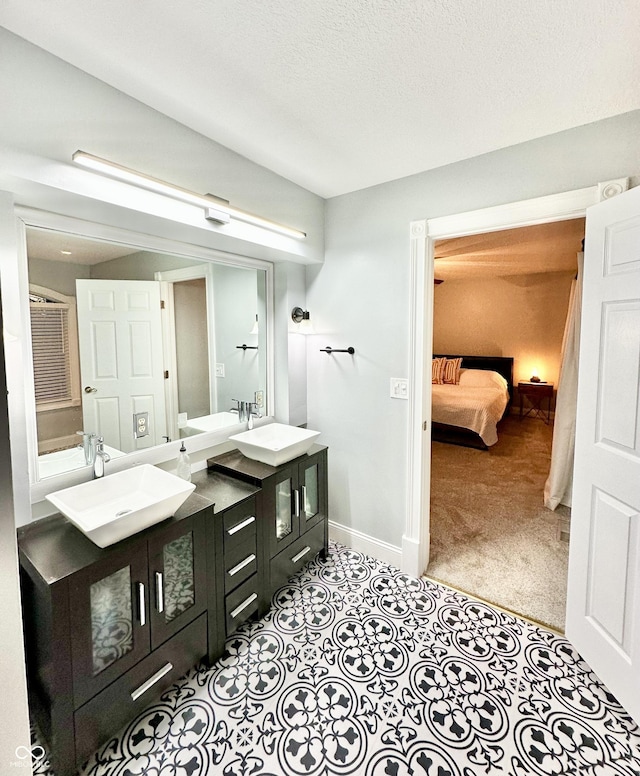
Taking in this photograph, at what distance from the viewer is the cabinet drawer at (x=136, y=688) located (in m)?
1.28

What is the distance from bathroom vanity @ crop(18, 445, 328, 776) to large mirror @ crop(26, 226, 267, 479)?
398mm

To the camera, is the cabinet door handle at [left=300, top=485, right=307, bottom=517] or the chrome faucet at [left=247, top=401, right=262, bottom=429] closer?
the cabinet door handle at [left=300, top=485, right=307, bottom=517]

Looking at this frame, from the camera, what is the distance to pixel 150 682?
146cm

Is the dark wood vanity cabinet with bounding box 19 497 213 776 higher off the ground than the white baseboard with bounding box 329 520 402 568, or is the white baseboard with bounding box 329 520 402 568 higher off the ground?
the dark wood vanity cabinet with bounding box 19 497 213 776

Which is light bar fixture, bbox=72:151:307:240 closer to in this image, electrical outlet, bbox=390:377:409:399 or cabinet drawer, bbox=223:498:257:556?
electrical outlet, bbox=390:377:409:399

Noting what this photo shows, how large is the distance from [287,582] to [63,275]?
2011 mm

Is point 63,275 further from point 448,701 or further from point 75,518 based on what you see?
point 448,701

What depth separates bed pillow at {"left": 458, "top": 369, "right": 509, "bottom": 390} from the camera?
17.9ft

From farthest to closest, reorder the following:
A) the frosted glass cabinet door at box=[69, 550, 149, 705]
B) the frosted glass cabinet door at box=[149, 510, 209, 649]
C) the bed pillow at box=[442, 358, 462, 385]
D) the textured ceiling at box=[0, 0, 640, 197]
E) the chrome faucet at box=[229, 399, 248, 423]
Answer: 1. the bed pillow at box=[442, 358, 462, 385]
2. the chrome faucet at box=[229, 399, 248, 423]
3. the frosted glass cabinet door at box=[149, 510, 209, 649]
4. the frosted glass cabinet door at box=[69, 550, 149, 705]
5. the textured ceiling at box=[0, 0, 640, 197]

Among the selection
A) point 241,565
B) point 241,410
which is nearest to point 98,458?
point 241,565

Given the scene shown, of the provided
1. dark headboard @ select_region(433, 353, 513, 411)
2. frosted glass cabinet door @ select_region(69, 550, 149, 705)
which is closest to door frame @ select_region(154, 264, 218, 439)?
frosted glass cabinet door @ select_region(69, 550, 149, 705)

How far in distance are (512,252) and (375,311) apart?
2.74 meters

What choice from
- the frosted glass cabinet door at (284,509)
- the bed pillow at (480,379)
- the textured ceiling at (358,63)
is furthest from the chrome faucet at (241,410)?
the bed pillow at (480,379)

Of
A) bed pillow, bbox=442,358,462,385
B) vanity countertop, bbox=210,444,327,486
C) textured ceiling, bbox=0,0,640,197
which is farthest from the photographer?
bed pillow, bbox=442,358,462,385
